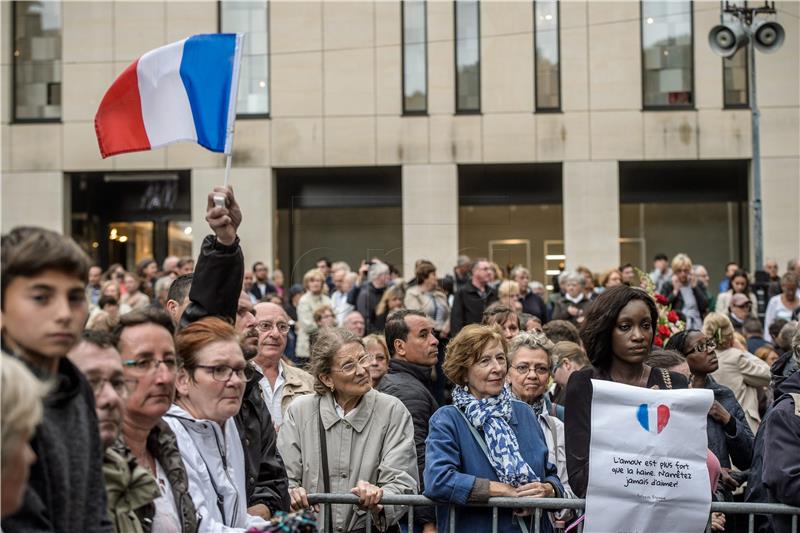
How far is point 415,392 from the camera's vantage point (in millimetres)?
7770

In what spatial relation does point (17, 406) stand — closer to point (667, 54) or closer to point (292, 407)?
point (292, 407)

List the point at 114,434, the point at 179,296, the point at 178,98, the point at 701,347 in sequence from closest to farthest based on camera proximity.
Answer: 1. the point at 114,434
2. the point at 179,296
3. the point at 178,98
4. the point at 701,347

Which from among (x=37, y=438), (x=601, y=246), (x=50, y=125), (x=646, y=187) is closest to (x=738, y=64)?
(x=646, y=187)

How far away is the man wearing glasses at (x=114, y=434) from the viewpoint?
3699 mm

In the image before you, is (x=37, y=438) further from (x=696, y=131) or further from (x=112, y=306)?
(x=696, y=131)

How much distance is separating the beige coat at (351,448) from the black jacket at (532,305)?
8.98 metres

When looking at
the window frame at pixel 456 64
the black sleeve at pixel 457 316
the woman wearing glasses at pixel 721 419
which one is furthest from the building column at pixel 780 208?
the woman wearing glasses at pixel 721 419

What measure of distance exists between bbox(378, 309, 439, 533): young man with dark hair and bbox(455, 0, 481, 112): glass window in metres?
18.2

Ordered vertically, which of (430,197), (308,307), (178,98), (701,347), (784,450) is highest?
(430,197)

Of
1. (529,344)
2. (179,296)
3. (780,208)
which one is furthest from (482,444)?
(780,208)

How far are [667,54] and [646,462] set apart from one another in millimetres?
22034

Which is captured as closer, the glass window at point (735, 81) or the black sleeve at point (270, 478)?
the black sleeve at point (270, 478)

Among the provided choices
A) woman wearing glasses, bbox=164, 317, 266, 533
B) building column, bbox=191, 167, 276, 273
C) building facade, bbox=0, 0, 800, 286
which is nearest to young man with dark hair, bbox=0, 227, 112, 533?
woman wearing glasses, bbox=164, 317, 266, 533

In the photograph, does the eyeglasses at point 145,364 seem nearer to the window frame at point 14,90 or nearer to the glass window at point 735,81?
the glass window at point 735,81
